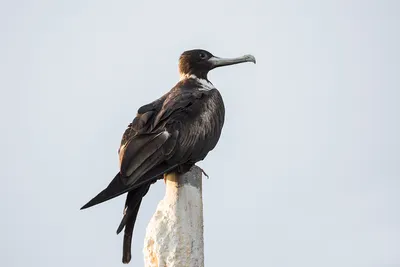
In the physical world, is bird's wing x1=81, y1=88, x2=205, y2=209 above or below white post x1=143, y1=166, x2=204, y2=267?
above

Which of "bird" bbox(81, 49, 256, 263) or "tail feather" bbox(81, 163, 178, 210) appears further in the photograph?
"bird" bbox(81, 49, 256, 263)

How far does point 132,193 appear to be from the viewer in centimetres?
927

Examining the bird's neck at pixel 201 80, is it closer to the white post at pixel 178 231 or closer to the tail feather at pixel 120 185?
the tail feather at pixel 120 185

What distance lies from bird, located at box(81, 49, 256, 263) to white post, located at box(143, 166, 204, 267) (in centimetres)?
44

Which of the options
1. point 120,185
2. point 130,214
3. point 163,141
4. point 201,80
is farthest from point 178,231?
point 201,80

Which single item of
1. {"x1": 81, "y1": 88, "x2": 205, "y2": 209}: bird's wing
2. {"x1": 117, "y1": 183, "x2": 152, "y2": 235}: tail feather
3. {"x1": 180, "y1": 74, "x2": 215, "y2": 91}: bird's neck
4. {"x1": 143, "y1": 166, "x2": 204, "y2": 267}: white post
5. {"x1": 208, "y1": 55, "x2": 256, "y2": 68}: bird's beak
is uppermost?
{"x1": 208, "y1": 55, "x2": 256, "y2": 68}: bird's beak

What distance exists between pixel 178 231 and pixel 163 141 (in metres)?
1.41

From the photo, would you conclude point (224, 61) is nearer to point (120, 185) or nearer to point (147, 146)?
point (147, 146)

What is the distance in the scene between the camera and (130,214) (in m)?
9.17

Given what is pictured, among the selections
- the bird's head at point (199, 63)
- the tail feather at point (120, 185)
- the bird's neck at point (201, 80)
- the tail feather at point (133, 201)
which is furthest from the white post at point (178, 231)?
the bird's head at point (199, 63)

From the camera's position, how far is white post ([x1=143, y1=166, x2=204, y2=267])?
816cm

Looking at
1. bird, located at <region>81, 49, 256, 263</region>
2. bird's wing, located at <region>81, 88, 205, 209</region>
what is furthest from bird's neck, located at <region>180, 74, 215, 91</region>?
bird's wing, located at <region>81, 88, 205, 209</region>

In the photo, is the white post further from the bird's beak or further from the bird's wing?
the bird's beak

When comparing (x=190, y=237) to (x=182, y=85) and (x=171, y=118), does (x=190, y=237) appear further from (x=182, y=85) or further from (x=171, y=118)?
(x=182, y=85)
